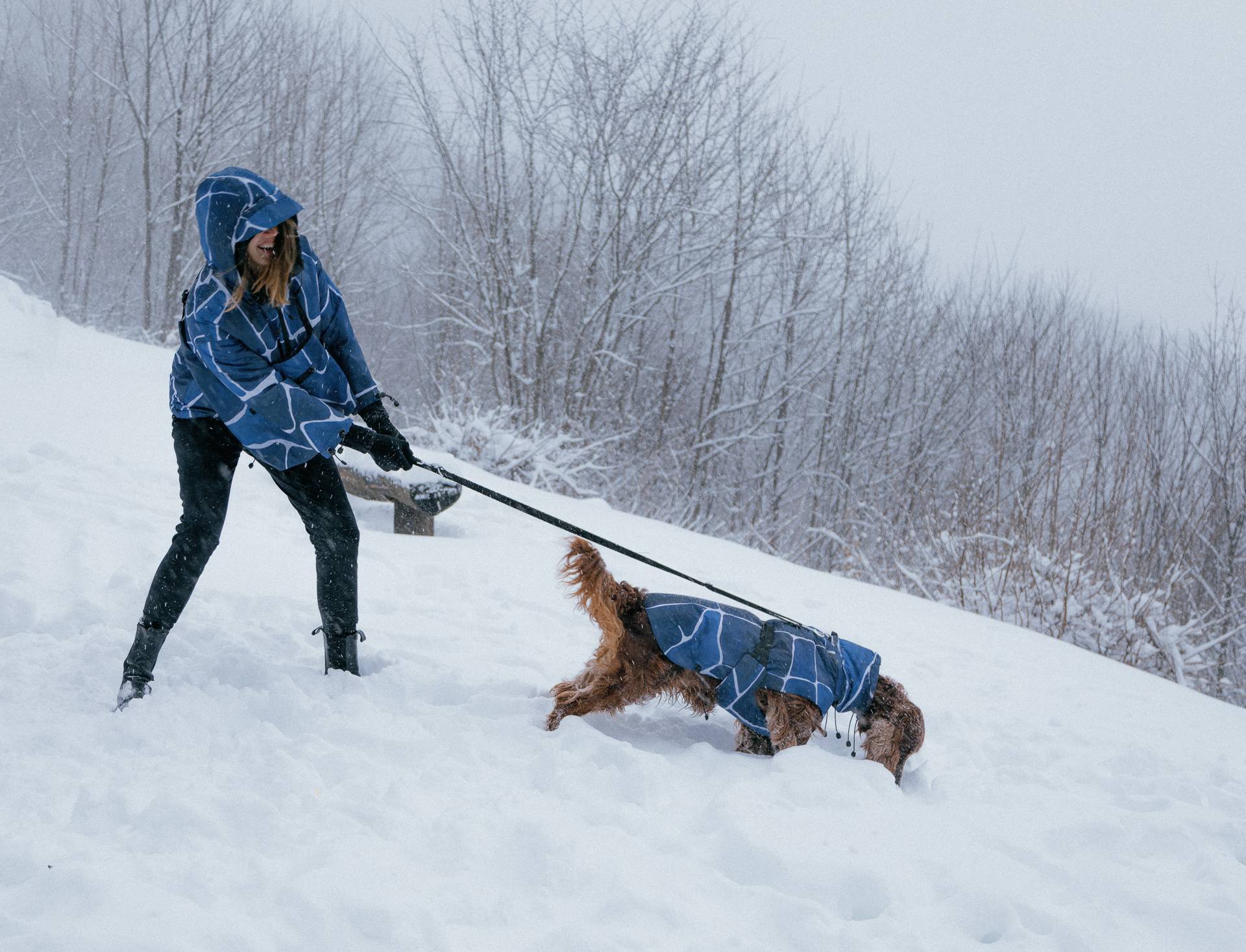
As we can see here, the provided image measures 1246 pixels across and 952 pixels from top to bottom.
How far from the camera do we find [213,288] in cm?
224

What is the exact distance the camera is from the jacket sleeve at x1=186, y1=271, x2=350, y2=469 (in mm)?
2244

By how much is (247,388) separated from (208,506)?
398 mm

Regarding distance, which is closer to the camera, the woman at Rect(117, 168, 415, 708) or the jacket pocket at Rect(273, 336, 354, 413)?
the woman at Rect(117, 168, 415, 708)

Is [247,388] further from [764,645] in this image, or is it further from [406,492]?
[406,492]

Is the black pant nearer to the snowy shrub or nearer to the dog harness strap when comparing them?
the dog harness strap

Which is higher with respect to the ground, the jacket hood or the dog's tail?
the jacket hood

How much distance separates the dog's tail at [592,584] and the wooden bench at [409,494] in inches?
105

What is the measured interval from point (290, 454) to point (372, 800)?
103 cm

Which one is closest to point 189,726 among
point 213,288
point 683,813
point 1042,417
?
point 213,288

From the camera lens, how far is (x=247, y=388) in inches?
89.6

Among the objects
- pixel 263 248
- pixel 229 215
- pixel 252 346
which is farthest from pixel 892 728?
pixel 229 215

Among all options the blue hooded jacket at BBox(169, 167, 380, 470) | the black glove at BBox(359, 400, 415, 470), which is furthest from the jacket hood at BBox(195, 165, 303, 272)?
the black glove at BBox(359, 400, 415, 470)

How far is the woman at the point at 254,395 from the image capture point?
224 cm

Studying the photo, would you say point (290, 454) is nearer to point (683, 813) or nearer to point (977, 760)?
point (683, 813)
